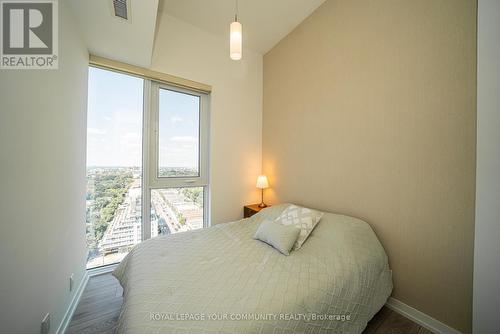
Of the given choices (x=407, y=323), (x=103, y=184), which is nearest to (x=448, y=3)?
(x=407, y=323)

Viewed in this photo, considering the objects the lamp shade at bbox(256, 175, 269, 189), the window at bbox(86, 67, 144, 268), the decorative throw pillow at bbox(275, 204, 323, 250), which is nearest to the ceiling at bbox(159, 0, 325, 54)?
the window at bbox(86, 67, 144, 268)

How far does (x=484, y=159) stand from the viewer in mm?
1114

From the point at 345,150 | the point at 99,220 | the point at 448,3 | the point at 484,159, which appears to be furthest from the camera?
the point at 99,220

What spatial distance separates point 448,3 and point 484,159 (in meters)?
1.17

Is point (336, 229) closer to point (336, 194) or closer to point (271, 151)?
point (336, 194)

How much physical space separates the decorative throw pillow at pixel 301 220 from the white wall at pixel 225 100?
1.10 metres

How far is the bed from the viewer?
0.93m

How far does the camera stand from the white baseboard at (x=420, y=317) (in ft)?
4.60

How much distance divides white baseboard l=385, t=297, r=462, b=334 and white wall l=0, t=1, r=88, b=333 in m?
Result: 2.57

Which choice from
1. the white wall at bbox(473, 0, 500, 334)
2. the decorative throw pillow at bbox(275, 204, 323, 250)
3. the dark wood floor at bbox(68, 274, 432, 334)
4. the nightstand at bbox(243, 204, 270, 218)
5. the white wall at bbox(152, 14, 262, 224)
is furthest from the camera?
the nightstand at bbox(243, 204, 270, 218)

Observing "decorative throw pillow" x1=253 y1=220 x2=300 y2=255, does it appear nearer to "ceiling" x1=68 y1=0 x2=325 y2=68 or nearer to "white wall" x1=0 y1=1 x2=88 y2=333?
"white wall" x1=0 y1=1 x2=88 y2=333

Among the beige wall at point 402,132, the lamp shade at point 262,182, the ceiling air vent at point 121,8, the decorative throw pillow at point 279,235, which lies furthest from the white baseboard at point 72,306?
the beige wall at point 402,132

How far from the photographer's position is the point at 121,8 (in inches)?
55.5

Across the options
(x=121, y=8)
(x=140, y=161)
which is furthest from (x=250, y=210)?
(x=121, y=8)
